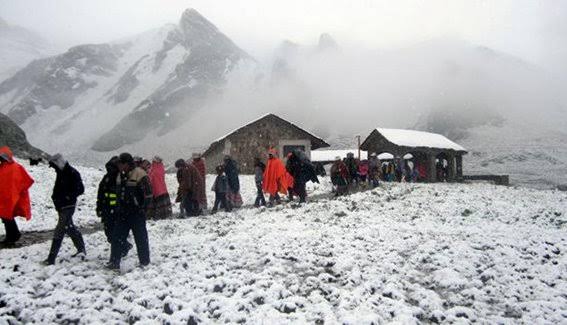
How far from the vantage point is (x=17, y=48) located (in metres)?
172

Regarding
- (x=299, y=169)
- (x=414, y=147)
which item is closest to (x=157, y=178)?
(x=299, y=169)

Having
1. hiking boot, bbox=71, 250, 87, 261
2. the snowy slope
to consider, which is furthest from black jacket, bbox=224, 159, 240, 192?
hiking boot, bbox=71, 250, 87, 261

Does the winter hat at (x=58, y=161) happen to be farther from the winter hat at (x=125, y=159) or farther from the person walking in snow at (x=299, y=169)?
the person walking in snow at (x=299, y=169)

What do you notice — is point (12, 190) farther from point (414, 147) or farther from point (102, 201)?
point (414, 147)

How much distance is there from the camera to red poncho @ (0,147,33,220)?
880 centimetres

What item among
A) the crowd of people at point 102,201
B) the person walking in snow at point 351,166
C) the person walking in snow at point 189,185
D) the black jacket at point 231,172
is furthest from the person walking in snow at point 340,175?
the crowd of people at point 102,201

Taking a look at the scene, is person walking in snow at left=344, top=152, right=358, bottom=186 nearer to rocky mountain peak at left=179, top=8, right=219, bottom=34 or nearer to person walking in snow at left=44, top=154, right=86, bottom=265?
person walking in snow at left=44, top=154, right=86, bottom=265

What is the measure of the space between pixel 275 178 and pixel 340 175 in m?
3.58

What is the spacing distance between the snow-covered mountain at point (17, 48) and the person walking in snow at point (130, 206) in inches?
6672

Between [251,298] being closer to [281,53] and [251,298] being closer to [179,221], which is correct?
[179,221]

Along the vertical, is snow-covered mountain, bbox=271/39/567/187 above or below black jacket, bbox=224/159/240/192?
above

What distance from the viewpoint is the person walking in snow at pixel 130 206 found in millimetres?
7637

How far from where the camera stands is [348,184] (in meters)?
18.9

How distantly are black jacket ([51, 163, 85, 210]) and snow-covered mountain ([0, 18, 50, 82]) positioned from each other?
16869 centimetres
